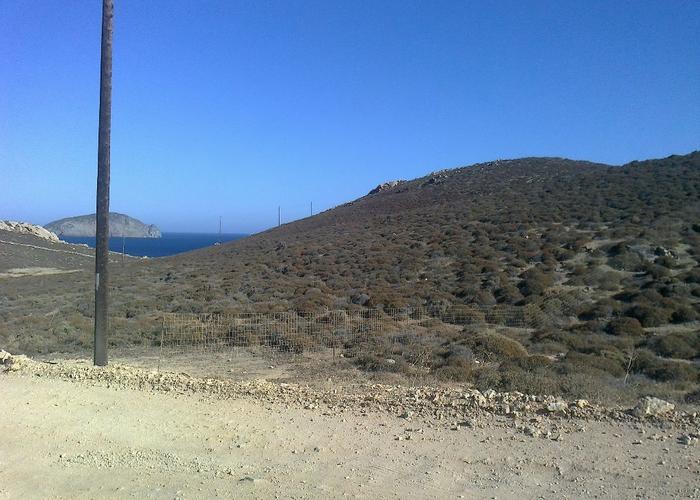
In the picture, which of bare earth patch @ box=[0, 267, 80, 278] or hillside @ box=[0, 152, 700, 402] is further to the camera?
bare earth patch @ box=[0, 267, 80, 278]

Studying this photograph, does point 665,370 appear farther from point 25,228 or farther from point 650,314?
point 25,228

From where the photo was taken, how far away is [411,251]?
3512cm

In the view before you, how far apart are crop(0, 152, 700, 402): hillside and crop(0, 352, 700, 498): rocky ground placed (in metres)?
1.85

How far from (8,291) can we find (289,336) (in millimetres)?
24755

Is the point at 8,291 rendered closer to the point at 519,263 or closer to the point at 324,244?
the point at 324,244

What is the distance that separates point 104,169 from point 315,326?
7898mm

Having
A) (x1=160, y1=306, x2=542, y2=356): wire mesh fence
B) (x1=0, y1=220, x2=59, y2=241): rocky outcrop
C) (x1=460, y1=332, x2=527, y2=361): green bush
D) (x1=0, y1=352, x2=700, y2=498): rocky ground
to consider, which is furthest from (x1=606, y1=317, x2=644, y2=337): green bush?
(x1=0, y1=220, x2=59, y2=241): rocky outcrop

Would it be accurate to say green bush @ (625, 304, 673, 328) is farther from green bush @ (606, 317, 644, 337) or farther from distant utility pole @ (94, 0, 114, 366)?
distant utility pole @ (94, 0, 114, 366)

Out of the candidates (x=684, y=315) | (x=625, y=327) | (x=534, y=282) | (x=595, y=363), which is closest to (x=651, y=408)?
(x=595, y=363)

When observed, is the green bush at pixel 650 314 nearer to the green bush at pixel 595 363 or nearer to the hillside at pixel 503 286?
the hillside at pixel 503 286

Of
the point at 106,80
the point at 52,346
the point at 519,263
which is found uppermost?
the point at 106,80

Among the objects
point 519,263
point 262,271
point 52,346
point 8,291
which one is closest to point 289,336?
point 52,346

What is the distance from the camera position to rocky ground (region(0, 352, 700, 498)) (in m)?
5.91

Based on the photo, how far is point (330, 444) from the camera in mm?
7109
